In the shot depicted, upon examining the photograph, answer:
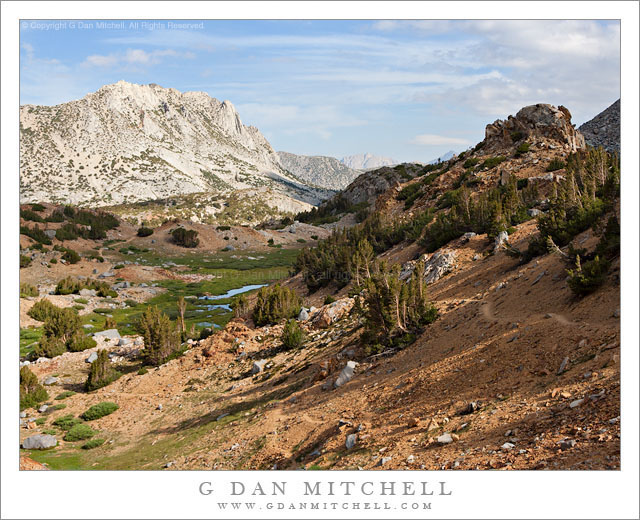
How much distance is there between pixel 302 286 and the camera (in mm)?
29812

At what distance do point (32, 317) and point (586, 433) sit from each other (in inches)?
1057

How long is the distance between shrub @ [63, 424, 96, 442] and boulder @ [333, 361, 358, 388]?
25.5 ft

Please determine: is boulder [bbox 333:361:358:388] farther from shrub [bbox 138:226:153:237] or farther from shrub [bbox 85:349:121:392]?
shrub [bbox 138:226:153:237]

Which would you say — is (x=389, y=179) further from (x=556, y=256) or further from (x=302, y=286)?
(x=556, y=256)

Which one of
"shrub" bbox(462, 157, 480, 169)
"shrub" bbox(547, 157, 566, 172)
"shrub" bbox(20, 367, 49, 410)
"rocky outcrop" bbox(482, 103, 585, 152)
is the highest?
"rocky outcrop" bbox(482, 103, 585, 152)

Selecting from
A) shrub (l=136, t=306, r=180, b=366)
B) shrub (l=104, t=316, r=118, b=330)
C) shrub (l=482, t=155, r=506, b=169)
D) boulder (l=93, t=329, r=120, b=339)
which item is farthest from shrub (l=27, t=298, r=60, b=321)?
shrub (l=482, t=155, r=506, b=169)

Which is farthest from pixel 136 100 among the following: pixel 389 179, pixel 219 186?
pixel 389 179

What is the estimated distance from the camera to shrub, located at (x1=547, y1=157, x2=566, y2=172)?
82.7ft

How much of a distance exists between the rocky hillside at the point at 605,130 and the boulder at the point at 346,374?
3321 centimetres

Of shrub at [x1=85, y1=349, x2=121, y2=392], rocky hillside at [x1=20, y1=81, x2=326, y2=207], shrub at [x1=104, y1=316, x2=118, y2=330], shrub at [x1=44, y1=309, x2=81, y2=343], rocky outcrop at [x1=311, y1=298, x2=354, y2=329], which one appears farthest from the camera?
rocky hillside at [x1=20, y1=81, x2=326, y2=207]

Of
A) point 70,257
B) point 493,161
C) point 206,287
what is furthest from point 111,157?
point 493,161

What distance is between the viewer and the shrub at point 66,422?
14.0 meters

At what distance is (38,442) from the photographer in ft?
41.3

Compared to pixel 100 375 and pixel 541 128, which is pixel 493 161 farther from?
pixel 100 375
